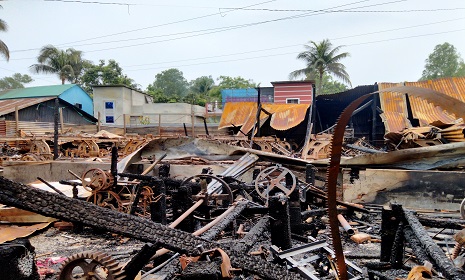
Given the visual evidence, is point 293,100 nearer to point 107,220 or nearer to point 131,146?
point 131,146

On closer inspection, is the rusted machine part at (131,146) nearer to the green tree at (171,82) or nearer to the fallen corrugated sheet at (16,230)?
the fallen corrugated sheet at (16,230)

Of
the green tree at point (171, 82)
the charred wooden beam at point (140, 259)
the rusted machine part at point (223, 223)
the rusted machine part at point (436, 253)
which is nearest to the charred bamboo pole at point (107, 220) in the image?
the charred wooden beam at point (140, 259)

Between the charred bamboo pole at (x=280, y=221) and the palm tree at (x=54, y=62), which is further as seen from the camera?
the palm tree at (x=54, y=62)

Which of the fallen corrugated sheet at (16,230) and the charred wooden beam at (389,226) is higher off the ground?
the charred wooden beam at (389,226)

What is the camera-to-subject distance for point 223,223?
3.62 m

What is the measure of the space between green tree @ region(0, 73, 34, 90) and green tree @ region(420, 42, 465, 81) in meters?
76.4

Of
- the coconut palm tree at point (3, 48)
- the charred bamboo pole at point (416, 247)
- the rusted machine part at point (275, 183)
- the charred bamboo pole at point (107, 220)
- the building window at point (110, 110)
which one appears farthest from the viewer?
the building window at point (110, 110)

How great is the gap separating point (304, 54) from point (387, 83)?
21244mm

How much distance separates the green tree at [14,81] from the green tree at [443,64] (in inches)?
3008

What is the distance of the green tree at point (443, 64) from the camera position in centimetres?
3984

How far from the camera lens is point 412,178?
643cm

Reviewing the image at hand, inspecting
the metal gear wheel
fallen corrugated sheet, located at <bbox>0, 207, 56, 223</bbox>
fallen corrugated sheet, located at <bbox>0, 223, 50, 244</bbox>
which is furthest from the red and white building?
the metal gear wheel

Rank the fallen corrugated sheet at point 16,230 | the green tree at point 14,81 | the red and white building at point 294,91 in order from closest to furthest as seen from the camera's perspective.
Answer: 1. the fallen corrugated sheet at point 16,230
2. the red and white building at point 294,91
3. the green tree at point 14,81

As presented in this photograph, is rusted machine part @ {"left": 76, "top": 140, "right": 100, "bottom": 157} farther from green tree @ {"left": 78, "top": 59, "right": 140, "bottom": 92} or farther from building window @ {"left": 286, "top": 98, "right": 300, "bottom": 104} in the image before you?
green tree @ {"left": 78, "top": 59, "right": 140, "bottom": 92}
